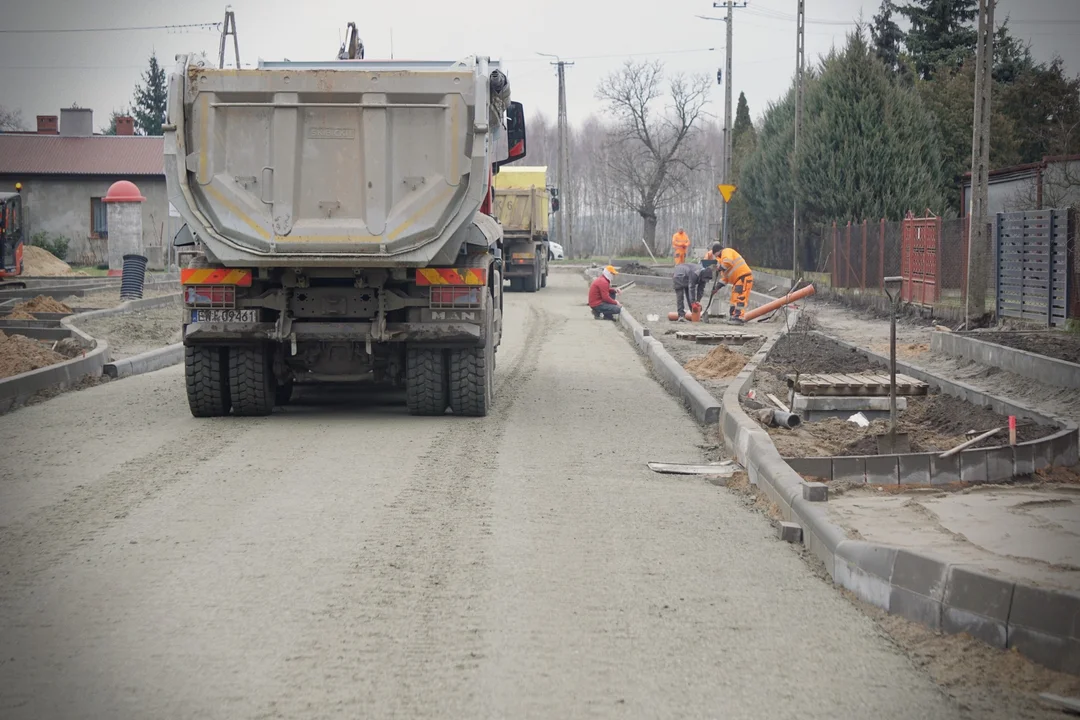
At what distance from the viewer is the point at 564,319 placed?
82.4ft

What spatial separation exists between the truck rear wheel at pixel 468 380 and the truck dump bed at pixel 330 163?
1153 millimetres

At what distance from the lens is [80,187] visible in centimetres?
5144

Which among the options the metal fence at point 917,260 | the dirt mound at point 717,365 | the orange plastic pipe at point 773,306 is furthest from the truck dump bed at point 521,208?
the dirt mound at point 717,365

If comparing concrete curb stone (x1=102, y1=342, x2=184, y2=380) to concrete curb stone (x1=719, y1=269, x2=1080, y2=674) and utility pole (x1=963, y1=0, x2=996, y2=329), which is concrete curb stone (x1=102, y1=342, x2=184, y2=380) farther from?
utility pole (x1=963, y1=0, x2=996, y2=329)

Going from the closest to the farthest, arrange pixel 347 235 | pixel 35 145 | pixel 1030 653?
pixel 1030 653 → pixel 347 235 → pixel 35 145

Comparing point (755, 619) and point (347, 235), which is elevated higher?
point (347, 235)

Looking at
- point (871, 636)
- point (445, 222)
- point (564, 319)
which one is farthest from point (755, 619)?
point (564, 319)

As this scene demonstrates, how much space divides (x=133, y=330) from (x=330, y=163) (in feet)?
34.2

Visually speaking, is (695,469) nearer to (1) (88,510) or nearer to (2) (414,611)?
(2) (414,611)

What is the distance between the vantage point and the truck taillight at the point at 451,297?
1116 centimetres

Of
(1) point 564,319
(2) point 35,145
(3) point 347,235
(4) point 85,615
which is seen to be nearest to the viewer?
(4) point 85,615

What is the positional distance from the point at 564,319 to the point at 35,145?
37.3 m

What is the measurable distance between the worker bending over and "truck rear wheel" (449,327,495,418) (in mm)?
11960

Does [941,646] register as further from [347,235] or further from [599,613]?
[347,235]
